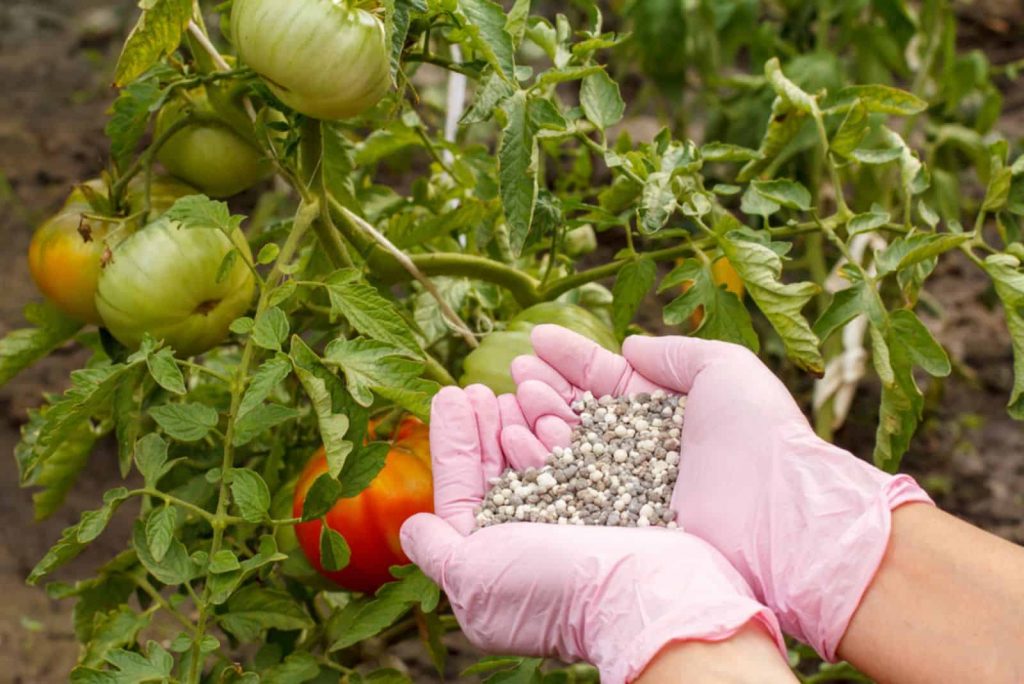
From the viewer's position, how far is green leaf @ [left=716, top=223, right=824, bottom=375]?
121 centimetres

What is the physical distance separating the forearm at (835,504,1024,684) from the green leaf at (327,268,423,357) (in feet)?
1.64

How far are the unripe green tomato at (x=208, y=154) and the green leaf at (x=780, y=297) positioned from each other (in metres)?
0.53

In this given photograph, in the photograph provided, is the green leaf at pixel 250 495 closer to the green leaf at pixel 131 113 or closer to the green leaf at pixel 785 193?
the green leaf at pixel 131 113

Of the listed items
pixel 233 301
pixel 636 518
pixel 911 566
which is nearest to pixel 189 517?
pixel 233 301

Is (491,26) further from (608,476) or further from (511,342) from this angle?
(608,476)

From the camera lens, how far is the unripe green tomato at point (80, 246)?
1.26m

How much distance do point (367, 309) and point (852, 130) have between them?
61 cm

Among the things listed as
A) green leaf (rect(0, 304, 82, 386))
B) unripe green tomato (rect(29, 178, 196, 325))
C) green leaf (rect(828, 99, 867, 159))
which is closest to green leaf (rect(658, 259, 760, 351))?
green leaf (rect(828, 99, 867, 159))

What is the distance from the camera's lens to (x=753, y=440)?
3.84 feet

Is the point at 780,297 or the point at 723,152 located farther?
the point at 723,152

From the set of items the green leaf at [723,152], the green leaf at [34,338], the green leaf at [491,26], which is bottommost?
the green leaf at [34,338]

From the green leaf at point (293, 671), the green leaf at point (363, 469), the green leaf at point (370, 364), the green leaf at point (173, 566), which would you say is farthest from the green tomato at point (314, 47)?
the green leaf at point (293, 671)

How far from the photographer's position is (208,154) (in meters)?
1.32

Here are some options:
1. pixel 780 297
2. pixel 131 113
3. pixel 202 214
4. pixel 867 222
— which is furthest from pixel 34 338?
Result: pixel 867 222
